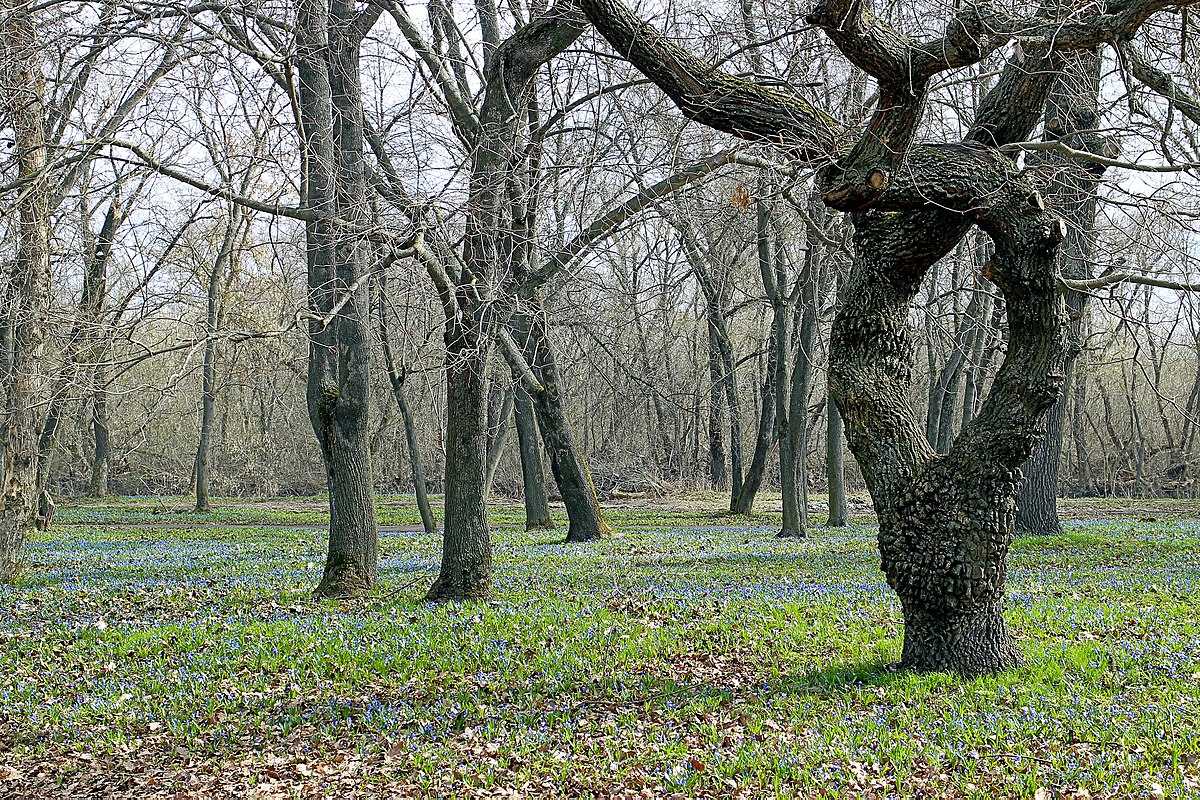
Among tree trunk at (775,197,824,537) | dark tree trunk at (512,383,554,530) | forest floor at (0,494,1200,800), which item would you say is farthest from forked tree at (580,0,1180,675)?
dark tree trunk at (512,383,554,530)

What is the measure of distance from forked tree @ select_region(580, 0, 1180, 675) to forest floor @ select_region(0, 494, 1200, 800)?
0.68 m

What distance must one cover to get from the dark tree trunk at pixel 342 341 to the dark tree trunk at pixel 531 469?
389 inches

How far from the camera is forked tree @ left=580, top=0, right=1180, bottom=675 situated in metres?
5.93

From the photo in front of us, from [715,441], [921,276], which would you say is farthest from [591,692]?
[715,441]

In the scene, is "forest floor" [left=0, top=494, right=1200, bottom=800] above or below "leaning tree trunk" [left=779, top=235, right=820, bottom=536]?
below

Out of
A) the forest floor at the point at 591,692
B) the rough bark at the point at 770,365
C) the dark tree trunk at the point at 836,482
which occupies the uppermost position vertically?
the rough bark at the point at 770,365

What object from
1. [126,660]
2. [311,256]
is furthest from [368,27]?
[126,660]

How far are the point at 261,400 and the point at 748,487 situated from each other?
2428cm

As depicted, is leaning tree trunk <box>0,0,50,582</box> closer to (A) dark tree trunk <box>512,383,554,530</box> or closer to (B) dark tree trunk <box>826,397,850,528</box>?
(A) dark tree trunk <box>512,383,554,530</box>

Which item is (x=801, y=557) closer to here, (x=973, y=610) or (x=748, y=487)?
(x=973, y=610)

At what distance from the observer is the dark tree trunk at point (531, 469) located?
20.6 m

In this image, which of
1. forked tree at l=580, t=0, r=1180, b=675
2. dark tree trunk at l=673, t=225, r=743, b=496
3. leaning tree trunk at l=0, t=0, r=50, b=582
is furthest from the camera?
dark tree trunk at l=673, t=225, r=743, b=496

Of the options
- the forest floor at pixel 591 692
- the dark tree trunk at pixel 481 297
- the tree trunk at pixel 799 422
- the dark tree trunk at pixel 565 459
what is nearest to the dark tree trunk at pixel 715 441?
the tree trunk at pixel 799 422

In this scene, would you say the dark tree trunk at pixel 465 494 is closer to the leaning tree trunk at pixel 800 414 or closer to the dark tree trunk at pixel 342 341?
the dark tree trunk at pixel 342 341
